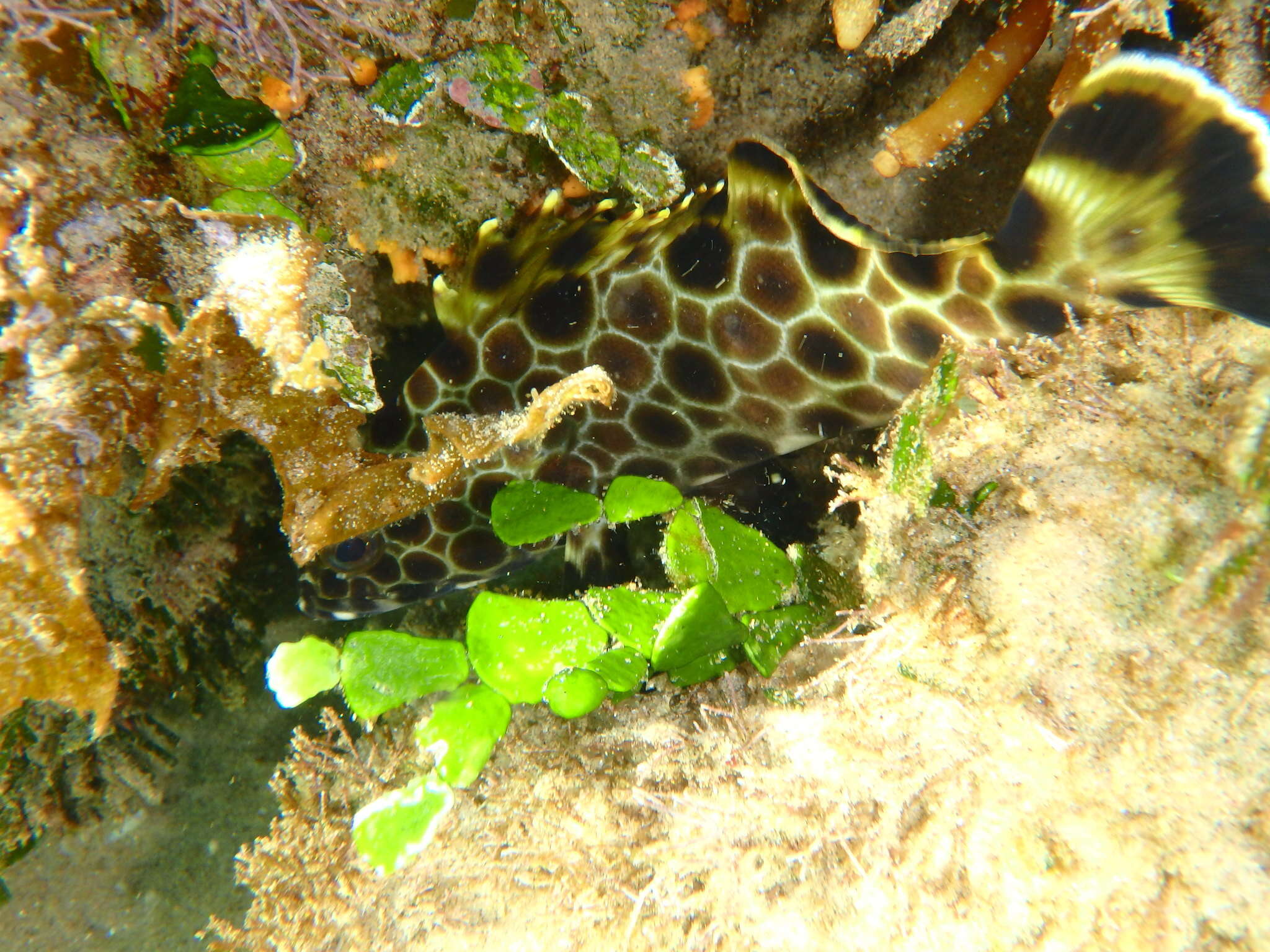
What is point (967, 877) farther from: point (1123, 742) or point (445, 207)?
Answer: point (445, 207)

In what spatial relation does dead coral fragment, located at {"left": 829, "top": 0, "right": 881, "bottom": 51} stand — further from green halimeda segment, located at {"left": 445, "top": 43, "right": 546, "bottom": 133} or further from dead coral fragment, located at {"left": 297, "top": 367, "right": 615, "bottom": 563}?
dead coral fragment, located at {"left": 297, "top": 367, "right": 615, "bottom": 563}

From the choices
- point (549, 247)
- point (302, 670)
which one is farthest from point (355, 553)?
point (549, 247)

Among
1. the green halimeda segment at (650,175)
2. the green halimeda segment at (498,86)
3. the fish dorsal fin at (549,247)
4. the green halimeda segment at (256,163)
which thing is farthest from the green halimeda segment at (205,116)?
the green halimeda segment at (650,175)

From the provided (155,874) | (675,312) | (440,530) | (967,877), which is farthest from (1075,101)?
(155,874)

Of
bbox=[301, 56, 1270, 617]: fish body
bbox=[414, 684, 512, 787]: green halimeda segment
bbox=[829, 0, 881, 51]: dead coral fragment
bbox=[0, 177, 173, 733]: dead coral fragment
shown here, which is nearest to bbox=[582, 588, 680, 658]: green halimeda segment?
bbox=[414, 684, 512, 787]: green halimeda segment

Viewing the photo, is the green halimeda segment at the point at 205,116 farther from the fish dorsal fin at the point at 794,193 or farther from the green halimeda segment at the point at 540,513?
the fish dorsal fin at the point at 794,193

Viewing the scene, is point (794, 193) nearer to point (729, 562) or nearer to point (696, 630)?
point (729, 562)
